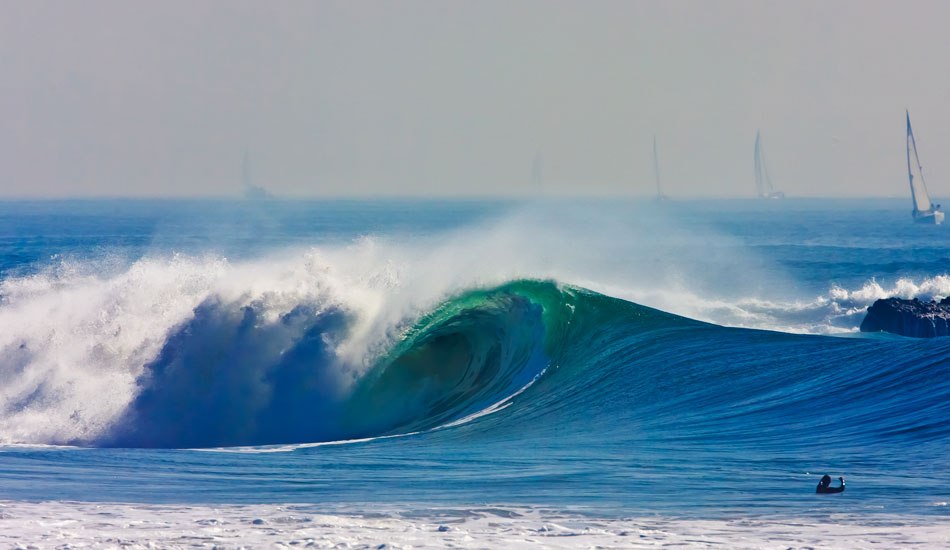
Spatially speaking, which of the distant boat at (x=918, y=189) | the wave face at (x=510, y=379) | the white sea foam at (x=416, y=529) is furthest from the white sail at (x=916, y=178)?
the white sea foam at (x=416, y=529)

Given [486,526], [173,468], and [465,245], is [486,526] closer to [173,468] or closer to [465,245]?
[173,468]

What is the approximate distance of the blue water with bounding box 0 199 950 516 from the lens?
29.6 feet

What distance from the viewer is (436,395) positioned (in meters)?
15.7

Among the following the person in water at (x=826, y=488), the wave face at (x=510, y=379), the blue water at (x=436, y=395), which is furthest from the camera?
the wave face at (x=510, y=379)

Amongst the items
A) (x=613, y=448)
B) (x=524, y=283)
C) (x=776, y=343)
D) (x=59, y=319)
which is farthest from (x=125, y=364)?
(x=776, y=343)

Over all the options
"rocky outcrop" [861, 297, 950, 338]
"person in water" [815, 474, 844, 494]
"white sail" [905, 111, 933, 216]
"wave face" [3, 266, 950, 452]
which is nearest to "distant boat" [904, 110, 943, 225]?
"white sail" [905, 111, 933, 216]

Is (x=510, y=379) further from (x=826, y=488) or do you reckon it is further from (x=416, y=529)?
(x=416, y=529)

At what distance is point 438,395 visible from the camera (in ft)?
51.3

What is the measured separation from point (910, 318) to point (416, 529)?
17347mm

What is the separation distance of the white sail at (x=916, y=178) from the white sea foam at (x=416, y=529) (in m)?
67.7

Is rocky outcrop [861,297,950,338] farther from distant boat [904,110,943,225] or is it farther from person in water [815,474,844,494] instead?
distant boat [904,110,943,225]

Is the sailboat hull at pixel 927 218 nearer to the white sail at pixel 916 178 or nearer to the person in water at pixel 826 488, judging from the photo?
the white sail at pixel 916 178

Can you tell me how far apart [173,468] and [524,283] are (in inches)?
404

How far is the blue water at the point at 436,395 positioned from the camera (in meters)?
9.02
